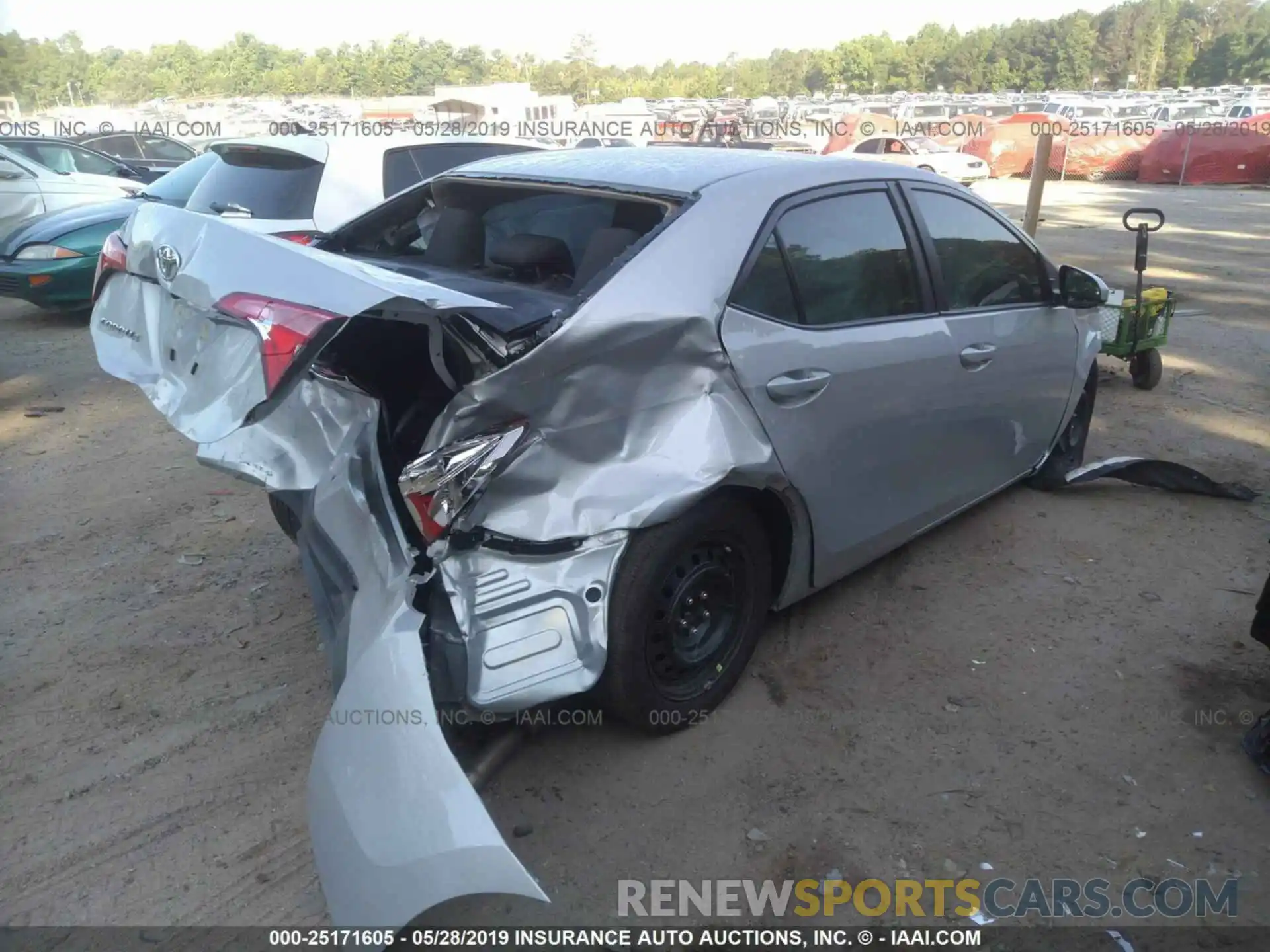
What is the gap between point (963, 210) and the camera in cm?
388

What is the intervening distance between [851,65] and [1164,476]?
8867 cm

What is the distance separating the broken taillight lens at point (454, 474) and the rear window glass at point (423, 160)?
13.2ft

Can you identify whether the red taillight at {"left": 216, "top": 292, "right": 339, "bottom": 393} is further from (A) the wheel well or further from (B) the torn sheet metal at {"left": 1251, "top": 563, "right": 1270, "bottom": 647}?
(B) the torn sheet metal at {"left": 1251, "top": 563, "right": 1270, "bottom": 647}

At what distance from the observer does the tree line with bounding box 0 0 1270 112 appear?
61219 millimetres

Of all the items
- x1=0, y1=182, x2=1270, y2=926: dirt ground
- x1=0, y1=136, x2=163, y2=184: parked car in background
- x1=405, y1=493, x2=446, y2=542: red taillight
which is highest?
x1=0, y1=136, x2=163, y2=184: parked car in background

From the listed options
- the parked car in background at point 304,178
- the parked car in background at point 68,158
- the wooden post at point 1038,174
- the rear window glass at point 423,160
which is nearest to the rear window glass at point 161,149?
the parked car in background at point 68,158

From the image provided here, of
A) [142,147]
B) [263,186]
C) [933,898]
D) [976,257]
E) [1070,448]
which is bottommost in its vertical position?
[933,898]

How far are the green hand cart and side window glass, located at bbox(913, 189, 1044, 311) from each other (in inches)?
95.7

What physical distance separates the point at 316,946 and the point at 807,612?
217cm

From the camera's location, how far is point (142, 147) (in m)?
15.2

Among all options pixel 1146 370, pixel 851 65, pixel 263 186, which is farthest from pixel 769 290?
pixel 851 65

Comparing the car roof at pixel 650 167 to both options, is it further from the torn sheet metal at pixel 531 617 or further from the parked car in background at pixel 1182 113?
the parked car in background at pixel 1182 113

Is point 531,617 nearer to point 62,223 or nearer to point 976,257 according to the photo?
point 976,257

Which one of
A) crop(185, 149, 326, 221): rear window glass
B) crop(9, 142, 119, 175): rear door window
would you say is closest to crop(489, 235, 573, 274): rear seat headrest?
crop(185, 149, 326, 221): rear window glass
